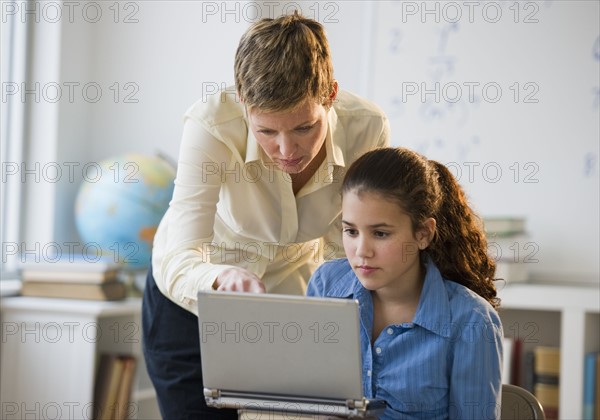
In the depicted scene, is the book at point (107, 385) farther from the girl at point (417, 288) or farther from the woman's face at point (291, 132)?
the woman's face at point (291, 132)

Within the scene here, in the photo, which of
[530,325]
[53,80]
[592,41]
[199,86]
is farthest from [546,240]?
[53,80]

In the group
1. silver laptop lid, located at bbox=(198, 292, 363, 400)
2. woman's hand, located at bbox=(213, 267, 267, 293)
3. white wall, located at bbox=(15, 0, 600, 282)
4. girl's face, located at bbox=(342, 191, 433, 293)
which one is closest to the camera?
silver laptop lid, located at bbox=(198, 292, 363, 400)

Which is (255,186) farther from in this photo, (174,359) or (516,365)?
(516,365)

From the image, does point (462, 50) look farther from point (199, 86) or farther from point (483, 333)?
point (483, 333)

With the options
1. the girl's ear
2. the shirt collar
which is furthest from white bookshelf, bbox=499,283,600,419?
the shirt collar

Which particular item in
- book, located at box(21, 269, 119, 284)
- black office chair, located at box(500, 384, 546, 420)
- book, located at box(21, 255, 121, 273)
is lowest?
black office chair, located at box(500, 384, 546, 420)

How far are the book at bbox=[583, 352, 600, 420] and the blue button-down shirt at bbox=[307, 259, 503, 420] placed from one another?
125 cm

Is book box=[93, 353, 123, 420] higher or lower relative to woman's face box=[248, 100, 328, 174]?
lower

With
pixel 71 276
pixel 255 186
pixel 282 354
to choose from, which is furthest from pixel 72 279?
pixel 282 354

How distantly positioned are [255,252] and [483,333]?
1.65 ft

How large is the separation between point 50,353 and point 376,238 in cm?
149

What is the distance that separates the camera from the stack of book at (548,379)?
2.64m

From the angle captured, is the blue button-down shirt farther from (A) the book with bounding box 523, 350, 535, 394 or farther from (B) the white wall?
(B) the white wall

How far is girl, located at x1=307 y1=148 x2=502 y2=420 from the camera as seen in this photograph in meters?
1.40
